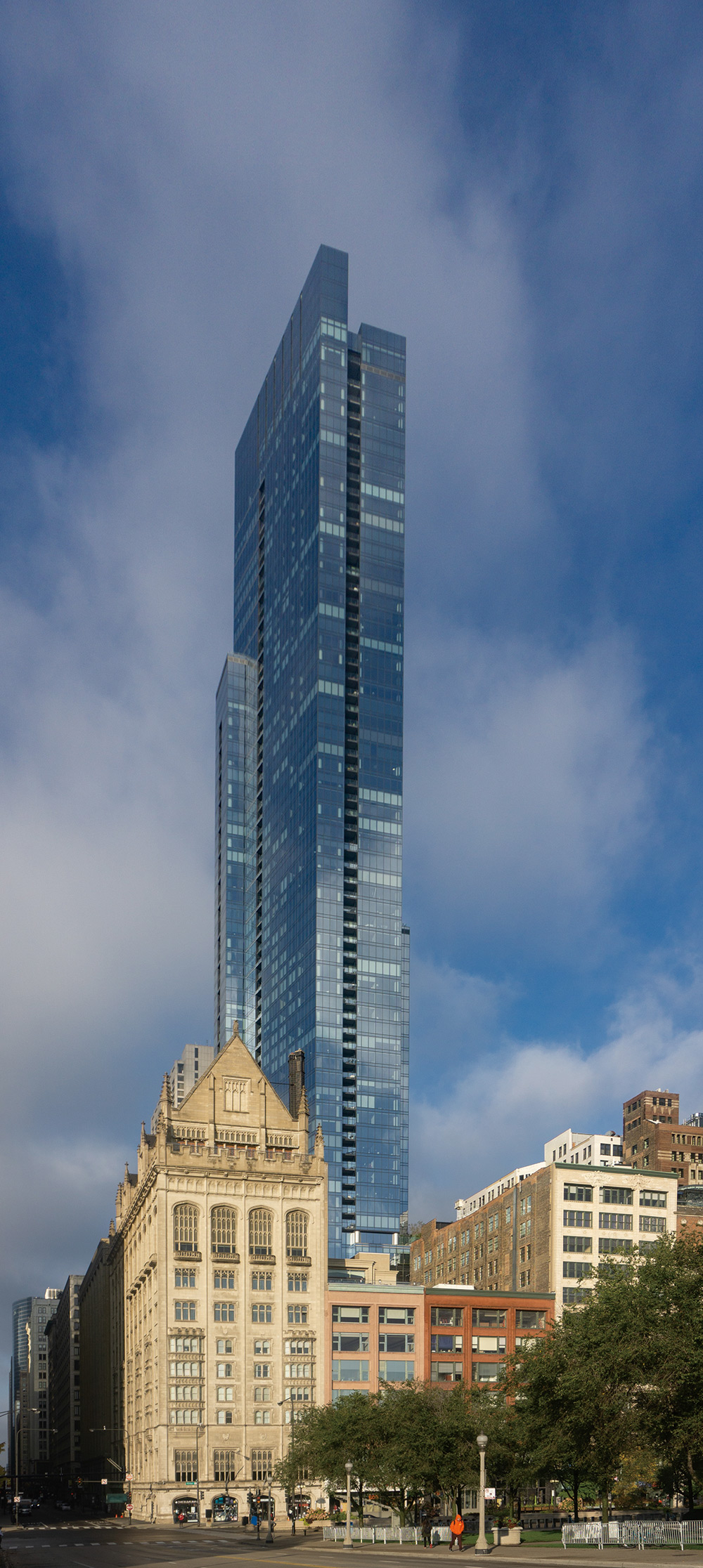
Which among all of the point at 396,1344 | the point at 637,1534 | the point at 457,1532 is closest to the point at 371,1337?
the point at 396,1344

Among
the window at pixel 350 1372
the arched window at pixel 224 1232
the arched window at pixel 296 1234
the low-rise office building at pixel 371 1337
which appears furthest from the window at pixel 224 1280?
the window at pixel 350 1372

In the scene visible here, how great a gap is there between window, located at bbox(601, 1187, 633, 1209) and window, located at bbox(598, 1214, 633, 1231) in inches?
46.8

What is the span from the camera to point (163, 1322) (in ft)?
408

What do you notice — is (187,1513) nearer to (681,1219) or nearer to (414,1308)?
(414,1308)

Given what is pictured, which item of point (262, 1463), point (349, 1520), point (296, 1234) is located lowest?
point (262, 1463)

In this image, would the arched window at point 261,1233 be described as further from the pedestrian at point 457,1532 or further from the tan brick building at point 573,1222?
the pedestrian at point 457,1532

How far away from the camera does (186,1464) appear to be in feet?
396

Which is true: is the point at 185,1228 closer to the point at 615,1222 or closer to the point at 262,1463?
the point at 262,1463

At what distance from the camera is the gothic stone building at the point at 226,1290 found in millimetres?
122375

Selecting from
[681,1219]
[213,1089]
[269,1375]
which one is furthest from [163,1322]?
[681,1219]

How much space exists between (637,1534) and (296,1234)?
7126cm

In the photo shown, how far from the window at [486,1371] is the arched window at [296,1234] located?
21.2 metres

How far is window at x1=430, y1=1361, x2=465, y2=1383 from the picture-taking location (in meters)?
134

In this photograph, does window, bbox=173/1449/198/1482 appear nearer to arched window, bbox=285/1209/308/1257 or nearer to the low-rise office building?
the low-rise office building
